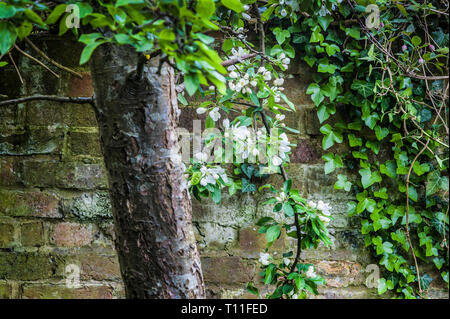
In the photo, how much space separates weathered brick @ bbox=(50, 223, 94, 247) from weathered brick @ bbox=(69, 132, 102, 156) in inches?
13.2

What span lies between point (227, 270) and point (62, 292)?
758mm

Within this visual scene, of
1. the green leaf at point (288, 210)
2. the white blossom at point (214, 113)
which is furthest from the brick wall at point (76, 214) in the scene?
the green leaf at point (288, 210)

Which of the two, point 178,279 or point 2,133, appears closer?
point 178,279

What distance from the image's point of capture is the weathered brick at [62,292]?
154cm

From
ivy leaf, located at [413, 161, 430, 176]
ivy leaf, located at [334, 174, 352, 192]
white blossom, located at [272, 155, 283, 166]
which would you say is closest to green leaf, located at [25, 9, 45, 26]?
white blossom, located at [272, 155, 283, 166]

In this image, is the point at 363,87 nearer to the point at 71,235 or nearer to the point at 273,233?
the point at 273,233

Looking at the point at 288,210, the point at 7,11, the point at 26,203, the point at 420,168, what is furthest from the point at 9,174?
the point at 420,168

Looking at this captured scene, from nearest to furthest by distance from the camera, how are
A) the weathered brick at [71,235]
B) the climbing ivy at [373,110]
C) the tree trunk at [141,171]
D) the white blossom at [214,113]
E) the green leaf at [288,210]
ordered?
the tree trunk at [141,171]
the green leaf at [288,210]
the white blossom at [214,113]
the climbing ivy at [373,110]
the weathered brick at [71,235]

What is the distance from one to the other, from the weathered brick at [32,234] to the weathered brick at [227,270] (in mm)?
749

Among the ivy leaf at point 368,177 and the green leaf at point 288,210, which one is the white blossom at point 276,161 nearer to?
the green leaf at point 288,210
